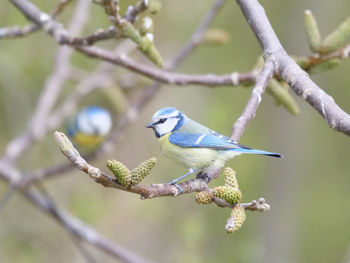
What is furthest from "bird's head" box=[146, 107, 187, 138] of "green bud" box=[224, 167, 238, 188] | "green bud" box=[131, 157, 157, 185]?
"green bud" box=[131, 157, 157, 185]

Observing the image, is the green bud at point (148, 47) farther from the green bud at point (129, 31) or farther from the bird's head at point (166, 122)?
the bird's head at point (166, 122)

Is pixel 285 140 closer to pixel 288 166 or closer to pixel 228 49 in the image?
pixel 288 166

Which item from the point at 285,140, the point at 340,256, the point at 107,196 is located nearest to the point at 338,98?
the point at 285,140

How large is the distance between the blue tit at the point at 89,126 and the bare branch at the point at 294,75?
2.55 m

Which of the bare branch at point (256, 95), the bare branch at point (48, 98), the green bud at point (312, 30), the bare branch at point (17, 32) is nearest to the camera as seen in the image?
the bare branch at point (256, 95)

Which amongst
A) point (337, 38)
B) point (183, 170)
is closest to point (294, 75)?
point (337, 38)

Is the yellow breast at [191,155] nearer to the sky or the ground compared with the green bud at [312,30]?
nearer to the ground

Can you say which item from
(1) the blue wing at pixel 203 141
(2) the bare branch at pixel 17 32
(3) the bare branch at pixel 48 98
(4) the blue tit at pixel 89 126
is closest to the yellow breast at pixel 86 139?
(4) the blue tit at pixel 89 126

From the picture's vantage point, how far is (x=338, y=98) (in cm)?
450

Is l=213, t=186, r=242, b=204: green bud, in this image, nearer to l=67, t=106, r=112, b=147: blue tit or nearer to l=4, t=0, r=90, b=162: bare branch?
l=4, t=0, r=90, b=162: bare branch

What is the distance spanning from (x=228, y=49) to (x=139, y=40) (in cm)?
319

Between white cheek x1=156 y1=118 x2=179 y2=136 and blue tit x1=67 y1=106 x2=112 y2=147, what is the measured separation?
1.82m

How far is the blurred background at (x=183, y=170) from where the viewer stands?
10.1 ft

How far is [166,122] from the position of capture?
76.3 inches
